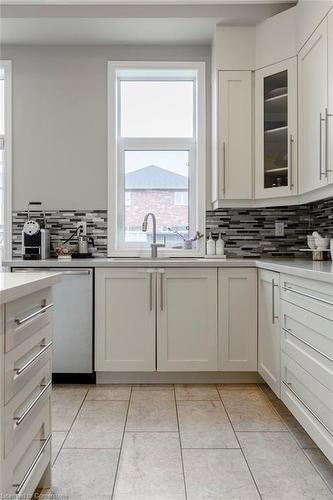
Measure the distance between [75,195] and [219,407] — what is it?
6.75ft

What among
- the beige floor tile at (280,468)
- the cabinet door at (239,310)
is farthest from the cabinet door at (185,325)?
the beige floor tile at (280,468)

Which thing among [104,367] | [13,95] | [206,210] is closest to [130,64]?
[13,95]

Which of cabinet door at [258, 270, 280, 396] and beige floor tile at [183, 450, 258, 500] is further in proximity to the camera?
cabinet door at [258, 270, 280, 396]

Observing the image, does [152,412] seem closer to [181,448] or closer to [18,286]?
[181,448]

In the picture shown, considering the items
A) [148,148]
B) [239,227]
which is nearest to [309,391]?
[239,227]

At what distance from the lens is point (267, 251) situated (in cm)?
361

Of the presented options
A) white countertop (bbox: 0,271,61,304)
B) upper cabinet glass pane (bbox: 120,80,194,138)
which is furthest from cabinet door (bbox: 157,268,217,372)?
white countertop (bbox: 0,271,61,304)

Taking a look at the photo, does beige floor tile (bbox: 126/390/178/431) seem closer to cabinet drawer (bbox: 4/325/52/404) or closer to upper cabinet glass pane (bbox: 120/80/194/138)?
cabinet drawer (bbox: 4/325/52/404)

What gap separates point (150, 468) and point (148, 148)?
2.56 meters

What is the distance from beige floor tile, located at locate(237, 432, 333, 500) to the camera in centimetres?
172

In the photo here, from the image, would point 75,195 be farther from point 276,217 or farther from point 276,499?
point 276,499

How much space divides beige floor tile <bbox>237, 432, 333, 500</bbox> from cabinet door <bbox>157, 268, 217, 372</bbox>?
82 centimetres

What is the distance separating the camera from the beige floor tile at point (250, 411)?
2.35 m

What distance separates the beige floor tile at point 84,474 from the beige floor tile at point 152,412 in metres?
0.33
